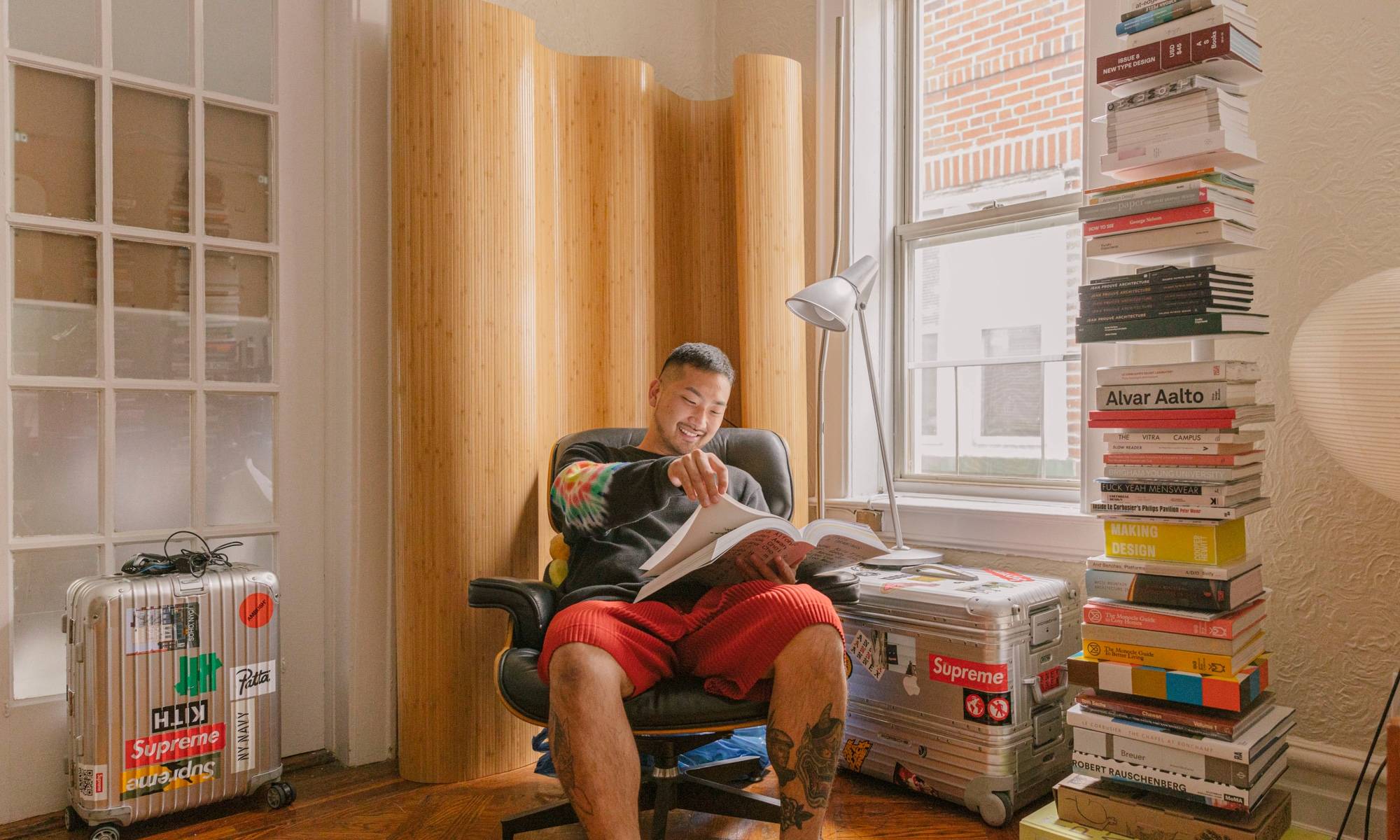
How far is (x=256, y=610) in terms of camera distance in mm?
2184

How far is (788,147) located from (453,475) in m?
1.47

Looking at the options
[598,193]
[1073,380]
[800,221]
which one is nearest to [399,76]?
[598,193]

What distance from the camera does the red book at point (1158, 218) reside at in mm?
1745

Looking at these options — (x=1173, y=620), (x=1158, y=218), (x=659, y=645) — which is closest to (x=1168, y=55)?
(x=1158, y=218)

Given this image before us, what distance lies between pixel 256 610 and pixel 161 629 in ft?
0.68

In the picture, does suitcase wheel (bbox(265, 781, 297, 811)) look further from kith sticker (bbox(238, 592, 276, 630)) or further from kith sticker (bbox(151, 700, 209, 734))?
kith sticker (bbox(238, 592, 276, 630))

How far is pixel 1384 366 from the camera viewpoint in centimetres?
140

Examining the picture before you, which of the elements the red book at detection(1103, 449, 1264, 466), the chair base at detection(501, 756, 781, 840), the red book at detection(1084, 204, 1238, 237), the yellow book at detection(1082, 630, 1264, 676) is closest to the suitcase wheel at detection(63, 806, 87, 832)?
the chair base at detection(501, 756, 781, 840)

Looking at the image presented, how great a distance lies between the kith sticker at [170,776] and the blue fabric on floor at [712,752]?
0.77 metres

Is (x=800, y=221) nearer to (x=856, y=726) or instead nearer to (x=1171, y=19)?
(x=1171, y=19)

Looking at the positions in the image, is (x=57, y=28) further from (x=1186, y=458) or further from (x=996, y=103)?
(x=1186, y=458)

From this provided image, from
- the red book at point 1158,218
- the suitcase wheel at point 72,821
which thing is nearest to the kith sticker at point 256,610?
the suitcase wheel at point 72,821

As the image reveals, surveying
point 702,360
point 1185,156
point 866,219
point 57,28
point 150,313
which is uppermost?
point 57,28

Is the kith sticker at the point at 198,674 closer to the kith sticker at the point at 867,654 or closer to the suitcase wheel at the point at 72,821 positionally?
the suitcase wheel at the point at 72,821
